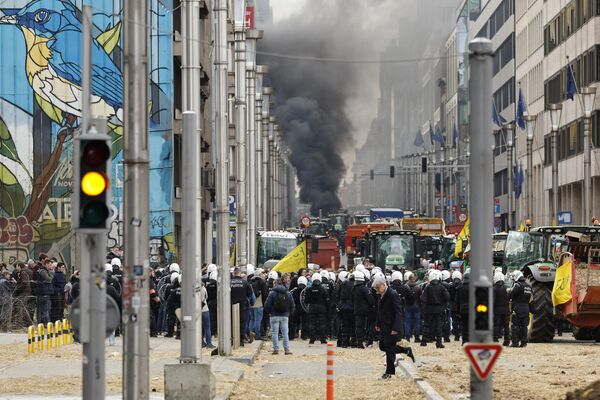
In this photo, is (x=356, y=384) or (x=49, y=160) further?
(x=49, y=160)

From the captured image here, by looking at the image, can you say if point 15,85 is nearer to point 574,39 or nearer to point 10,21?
point 10,21

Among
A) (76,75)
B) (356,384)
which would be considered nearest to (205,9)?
(76,75)

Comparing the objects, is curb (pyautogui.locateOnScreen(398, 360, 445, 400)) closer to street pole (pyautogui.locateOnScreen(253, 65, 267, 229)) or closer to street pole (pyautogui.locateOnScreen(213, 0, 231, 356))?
street pole (pyautogui.locateOnScreen(213, 0, 231, 356))

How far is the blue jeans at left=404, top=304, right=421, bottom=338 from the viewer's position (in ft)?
131

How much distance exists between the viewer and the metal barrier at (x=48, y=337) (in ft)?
107

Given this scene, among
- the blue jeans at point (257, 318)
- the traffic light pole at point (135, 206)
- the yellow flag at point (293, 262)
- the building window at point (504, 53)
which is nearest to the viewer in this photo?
the traffic light pole at point (135, 206)

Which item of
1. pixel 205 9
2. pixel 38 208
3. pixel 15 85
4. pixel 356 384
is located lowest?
pixel 356 384

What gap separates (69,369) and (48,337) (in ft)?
22.8

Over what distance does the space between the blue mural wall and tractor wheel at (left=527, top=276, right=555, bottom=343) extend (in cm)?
2568

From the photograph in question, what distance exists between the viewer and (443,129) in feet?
546

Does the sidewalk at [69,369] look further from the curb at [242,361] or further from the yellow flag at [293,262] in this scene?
the yellow flag at [293,262]

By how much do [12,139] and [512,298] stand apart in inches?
1175

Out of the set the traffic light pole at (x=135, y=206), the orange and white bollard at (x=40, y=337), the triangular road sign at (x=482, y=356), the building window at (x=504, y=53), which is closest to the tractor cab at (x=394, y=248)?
the orange and white bollard at (x=40, y=337)

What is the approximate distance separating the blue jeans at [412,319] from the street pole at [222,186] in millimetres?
9238
